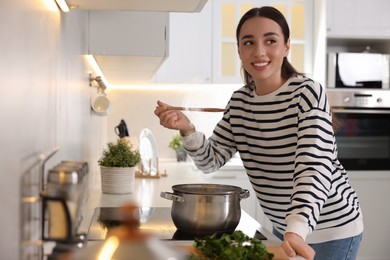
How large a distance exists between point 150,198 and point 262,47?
91cm

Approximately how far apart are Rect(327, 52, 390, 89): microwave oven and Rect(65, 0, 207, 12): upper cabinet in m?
2.57

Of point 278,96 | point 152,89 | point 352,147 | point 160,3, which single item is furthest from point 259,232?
point 152,89

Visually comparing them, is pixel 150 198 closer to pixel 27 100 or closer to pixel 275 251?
pixel 275 251

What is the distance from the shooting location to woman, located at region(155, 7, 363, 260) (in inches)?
63.6

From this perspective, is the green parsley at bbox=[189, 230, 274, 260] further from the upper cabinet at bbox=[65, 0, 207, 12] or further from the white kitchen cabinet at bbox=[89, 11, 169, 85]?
the white kitchen cabinet at bbox=[89, 11, 169, 85]

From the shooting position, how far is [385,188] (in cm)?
423

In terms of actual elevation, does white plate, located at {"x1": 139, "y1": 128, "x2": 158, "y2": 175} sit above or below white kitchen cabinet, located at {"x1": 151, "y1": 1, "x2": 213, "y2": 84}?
below

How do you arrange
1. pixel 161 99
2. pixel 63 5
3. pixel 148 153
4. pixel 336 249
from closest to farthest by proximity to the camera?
1. pixel 63 5
2. pixel 336 249
3. pixel 148 153
4. pixel 161 99

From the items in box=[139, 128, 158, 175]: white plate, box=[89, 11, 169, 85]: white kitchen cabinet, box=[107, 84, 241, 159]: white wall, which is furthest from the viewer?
box=[107, 84, 241, 159]: white wall

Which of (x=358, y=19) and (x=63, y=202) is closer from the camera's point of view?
(x=63, y=202)

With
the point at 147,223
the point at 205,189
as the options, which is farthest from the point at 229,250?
the point at 147,223

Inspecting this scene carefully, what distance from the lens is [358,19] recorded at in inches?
169

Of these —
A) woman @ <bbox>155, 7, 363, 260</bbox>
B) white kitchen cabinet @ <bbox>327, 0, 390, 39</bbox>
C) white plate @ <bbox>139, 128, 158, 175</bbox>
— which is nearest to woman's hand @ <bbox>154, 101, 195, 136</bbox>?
woman @ <bbox>155, 7, 363, 260</bbox>

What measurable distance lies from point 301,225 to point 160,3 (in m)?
0.76
